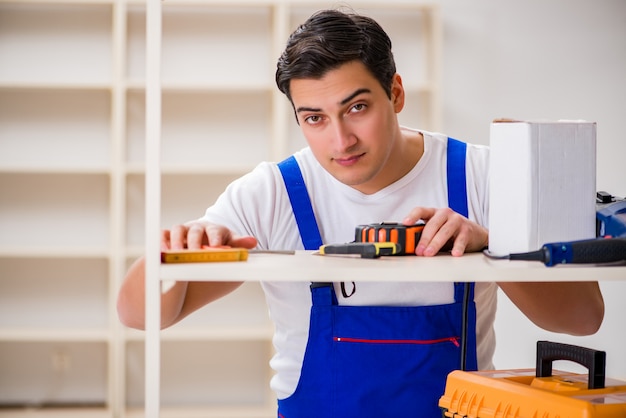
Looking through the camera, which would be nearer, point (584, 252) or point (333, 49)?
point (584, 252)

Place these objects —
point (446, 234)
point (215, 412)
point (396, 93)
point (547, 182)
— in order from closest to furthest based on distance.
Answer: point (547, 182)
point (446, 234)
point (396, 93)
point (215, 412)

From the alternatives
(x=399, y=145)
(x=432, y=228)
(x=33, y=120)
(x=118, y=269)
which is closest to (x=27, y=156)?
(x=33, y=120)

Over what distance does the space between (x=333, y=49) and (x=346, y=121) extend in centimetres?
13

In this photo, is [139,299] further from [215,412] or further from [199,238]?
[215,412]

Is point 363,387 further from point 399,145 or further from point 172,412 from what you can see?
point 172,412

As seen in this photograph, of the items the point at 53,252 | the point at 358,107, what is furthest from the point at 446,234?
the point at 53,252

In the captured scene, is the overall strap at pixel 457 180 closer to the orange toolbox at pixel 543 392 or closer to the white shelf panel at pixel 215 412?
the orange toolbox at pixel 543 392

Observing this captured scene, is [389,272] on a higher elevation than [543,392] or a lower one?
higher

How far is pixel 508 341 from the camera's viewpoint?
446 centimetres

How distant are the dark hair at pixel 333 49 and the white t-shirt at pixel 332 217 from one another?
0.19 meters

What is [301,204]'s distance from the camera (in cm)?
154

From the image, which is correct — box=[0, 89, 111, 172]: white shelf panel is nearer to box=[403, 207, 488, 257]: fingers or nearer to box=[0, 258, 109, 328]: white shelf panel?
box=[0, 258, 109, 328]: white shelf panel

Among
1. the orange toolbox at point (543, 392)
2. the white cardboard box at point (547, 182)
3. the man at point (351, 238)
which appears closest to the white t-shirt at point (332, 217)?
the man at point (351, 238)

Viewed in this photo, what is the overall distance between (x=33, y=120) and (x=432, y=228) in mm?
3917
